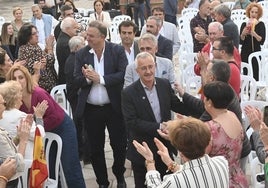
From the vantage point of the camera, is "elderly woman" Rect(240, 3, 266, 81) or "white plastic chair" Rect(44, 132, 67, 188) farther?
"elderly woman" Rect(240, 3, 266, 81)

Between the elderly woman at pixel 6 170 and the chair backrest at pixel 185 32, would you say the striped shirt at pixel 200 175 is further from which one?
the chair backrest at pixel 185 32

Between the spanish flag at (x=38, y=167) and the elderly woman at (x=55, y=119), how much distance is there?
25.1 inches

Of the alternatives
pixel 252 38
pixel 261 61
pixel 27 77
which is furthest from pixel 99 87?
pixel 252 38

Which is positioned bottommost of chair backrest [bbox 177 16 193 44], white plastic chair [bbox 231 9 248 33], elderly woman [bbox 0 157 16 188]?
elderly woman [bbox 0 157 16 188]

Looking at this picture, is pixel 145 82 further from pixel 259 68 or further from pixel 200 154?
pixel 259 68

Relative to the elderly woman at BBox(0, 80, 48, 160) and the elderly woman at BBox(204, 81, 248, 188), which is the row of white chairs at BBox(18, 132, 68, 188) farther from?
the elderly woman at BBox(204, 81, 248, 188)

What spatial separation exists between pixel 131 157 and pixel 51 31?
6261 millimetres

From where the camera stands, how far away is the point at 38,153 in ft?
13.8

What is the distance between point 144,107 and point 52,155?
106 centimetres

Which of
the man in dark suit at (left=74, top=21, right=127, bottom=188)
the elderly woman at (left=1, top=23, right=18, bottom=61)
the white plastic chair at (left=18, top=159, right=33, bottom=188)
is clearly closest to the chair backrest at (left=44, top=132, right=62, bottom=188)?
the white plastic chair at (left=18, top=159, right=33, bottom=188)

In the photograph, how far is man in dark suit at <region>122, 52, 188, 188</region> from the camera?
4.62 meters

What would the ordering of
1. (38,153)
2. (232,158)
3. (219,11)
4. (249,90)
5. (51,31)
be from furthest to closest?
(51,31) < (219,11) < (249,90) < (38,153) < (232,158)

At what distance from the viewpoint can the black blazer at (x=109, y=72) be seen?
17.9 ft

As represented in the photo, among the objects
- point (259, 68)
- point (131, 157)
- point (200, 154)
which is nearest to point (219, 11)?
point (259, 68)
